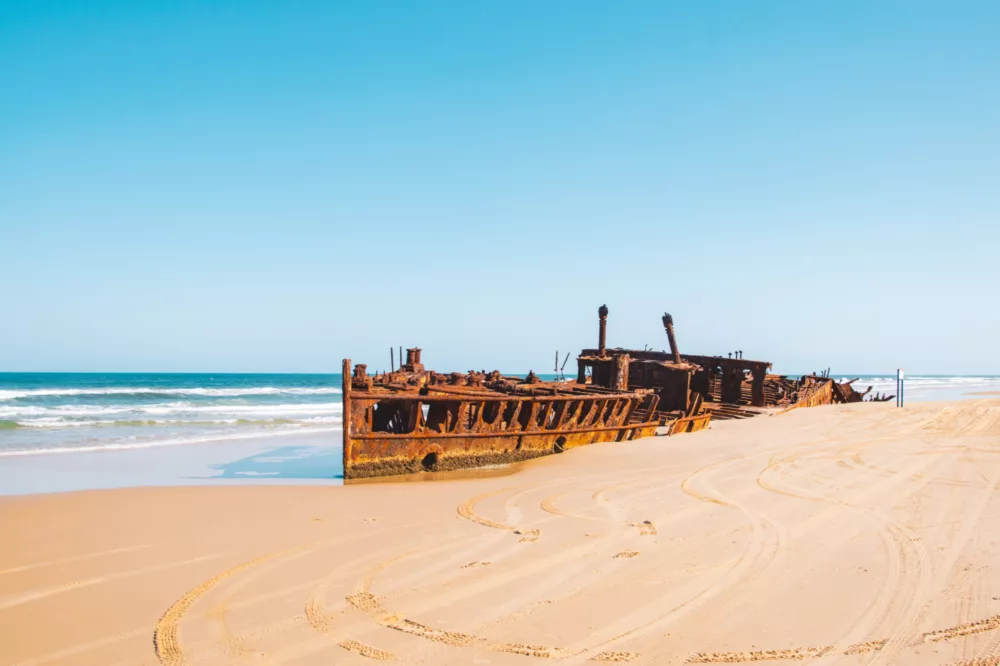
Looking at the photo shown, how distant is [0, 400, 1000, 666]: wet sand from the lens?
177 inches

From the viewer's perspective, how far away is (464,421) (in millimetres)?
12688

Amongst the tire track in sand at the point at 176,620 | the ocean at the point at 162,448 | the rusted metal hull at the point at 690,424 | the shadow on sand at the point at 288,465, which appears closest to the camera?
the tire track in sand at the point at 176,620

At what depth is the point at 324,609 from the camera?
5133mm

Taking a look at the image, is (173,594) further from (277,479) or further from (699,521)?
(277,479)

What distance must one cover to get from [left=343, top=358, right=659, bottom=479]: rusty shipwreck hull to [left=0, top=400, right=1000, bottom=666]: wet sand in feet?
3.57

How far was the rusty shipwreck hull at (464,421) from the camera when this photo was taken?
38.3 ft

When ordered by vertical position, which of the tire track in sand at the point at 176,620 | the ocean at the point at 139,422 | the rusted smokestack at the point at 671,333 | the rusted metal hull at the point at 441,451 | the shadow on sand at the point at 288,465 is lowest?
the ocean at the point at 139,422

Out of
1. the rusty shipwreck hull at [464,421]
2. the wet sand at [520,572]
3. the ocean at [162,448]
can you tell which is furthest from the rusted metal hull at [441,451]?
the ocean at [162,448]

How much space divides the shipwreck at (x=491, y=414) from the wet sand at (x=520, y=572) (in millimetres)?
1230

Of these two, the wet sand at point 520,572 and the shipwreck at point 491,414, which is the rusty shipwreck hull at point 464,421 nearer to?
the shipwreck at point 491,414

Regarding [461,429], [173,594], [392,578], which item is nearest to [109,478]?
[461,429]

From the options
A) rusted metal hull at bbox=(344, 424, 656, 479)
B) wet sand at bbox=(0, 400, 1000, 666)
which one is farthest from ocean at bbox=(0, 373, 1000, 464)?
wet sand at bbox=(0, 400, 1000, 666)

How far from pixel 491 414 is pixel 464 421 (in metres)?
1.42

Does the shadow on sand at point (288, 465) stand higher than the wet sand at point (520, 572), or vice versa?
the wet sand at point (520, 572)
